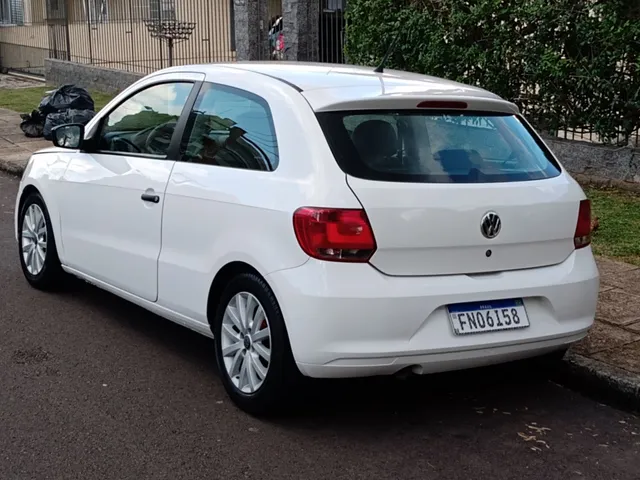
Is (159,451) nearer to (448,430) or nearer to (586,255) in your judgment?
(448,430)

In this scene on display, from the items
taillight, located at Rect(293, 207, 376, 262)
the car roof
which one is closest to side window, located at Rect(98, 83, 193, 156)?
the car roof

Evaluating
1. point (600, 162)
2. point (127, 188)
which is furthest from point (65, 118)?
point (127, 188)

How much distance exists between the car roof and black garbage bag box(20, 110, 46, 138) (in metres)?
10.8

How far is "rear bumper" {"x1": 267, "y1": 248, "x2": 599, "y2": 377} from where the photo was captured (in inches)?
171

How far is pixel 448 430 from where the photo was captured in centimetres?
475

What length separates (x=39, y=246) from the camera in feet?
22.8

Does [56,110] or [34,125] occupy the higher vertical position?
[56,110]

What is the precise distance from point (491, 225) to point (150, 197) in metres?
1.97

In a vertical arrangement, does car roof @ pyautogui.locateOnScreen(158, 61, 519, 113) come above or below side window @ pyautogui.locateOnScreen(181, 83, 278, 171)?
above

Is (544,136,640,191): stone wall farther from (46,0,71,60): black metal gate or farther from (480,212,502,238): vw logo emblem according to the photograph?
(46,0,71,60): black metal gate

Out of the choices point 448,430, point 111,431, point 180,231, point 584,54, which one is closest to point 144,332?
point 180,231

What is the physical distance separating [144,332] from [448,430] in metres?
2.28

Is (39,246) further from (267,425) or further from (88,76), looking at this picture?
(88,76)

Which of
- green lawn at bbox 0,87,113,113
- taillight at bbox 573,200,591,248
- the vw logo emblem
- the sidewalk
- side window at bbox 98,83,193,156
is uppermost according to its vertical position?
side window at bbox 98,83,193,156
